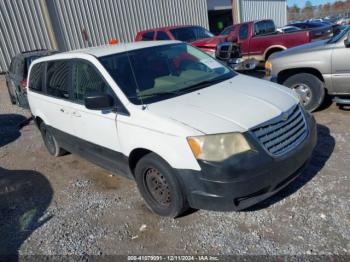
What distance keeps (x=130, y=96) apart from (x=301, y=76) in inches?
143

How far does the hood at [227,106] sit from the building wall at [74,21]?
12.2 meters

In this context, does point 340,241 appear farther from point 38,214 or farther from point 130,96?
point 38,214

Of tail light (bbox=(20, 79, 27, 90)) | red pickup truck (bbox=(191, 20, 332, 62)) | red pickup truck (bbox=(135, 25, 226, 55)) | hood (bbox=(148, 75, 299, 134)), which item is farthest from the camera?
red pickup truck (bbox=(135, 25, 226, 55))

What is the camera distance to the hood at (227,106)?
2.90 metres

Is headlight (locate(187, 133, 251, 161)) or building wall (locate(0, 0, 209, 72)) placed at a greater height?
building wall (locate(0, 0, 209, 72))

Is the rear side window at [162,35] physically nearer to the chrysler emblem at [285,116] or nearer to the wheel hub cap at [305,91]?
the wheel hub cap at [305,91]

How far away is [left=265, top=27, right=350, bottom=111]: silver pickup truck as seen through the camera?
5.21m

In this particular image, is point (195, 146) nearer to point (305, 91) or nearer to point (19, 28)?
point (305, 91)

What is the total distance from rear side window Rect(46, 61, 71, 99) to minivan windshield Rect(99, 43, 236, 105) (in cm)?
83

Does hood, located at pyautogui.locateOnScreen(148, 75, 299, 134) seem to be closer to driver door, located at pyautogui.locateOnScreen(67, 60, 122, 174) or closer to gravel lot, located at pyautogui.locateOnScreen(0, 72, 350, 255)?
driver door, located at pyautogui.locateOnScreen(67, 60, 122, 174)

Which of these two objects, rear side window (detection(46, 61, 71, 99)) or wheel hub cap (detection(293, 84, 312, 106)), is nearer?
rear side window (detection(46, 61, 71, 99))

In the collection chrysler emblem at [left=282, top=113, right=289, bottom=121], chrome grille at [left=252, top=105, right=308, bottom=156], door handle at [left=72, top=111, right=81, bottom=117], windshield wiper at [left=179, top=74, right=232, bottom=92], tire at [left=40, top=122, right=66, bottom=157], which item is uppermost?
windshield wiper at [left=179, top=74, right=232, bottom=92]

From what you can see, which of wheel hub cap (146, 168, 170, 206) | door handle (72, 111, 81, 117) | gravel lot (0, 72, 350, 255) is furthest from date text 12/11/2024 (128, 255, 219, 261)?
door handle (72, 111, 81, 117)

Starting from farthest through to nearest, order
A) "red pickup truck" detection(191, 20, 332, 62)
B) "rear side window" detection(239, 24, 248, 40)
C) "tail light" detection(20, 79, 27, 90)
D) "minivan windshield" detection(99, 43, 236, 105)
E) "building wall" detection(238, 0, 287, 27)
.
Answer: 1. "building wall" detection(238, 0, 287, 27)
2. "rear side window" detection(239, 24, 248, 40)
3. "red pickup truck" detection(191, 20, 332, 62)
4. "tail light" detection(20, 79, 27, 90)
5. "minivan windshield" detection(99, 43, 236, 105)
